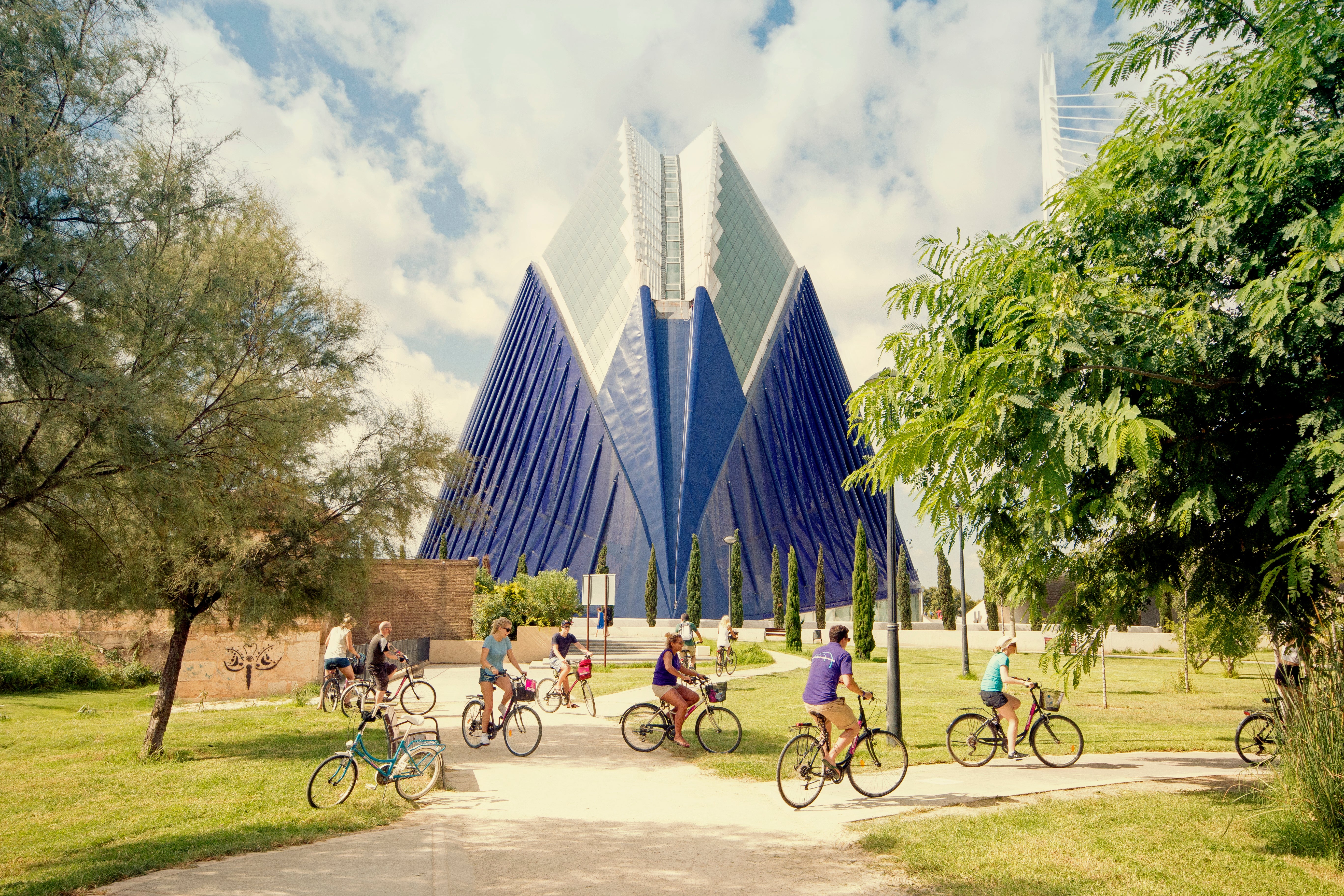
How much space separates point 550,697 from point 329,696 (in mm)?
4468

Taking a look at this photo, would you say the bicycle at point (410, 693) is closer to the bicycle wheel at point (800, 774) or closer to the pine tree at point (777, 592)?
the bicycle wheel at point (800, 774)

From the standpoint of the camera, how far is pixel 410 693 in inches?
720

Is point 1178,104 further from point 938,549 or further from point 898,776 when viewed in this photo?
point 898,776

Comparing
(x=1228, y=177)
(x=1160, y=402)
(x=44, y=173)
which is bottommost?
(x=1160, y=402)

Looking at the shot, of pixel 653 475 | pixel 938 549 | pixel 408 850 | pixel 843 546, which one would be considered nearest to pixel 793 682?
pixel 938 549

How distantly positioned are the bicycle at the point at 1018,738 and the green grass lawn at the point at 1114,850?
2146 mm

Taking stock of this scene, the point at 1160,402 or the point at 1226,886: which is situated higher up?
the point at 1160,402

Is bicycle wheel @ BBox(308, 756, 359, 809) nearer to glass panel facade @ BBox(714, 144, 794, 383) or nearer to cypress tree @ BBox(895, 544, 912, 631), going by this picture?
cypress tree @ BBox(895, 544, 912, 631)

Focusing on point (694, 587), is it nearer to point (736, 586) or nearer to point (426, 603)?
point (736, 586)

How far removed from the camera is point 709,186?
60344mm

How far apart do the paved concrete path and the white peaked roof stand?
43.7 meters

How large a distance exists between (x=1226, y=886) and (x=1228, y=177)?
5513 mm

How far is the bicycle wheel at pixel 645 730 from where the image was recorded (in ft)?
38.3

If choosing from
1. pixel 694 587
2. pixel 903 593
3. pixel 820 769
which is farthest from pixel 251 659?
pixel 903 593
